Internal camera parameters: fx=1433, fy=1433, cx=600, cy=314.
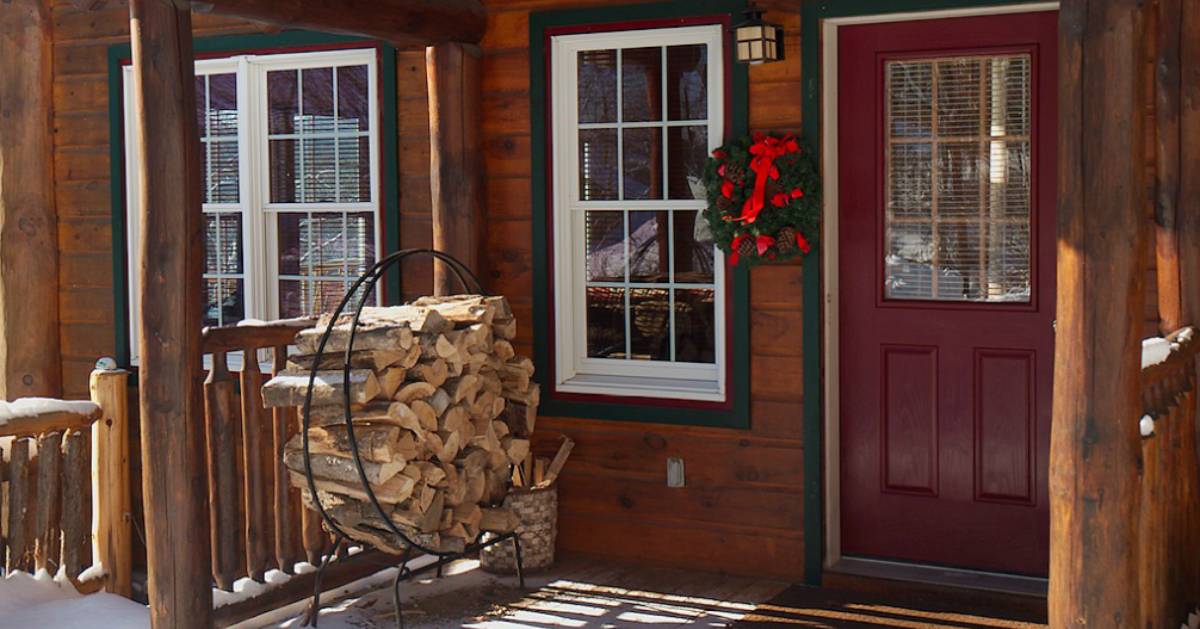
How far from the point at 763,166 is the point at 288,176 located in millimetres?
2633

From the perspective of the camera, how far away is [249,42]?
723 cm

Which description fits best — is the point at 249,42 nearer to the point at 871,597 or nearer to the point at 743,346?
the point at 743,346

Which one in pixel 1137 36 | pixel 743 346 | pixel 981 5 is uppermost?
pixel 981 5

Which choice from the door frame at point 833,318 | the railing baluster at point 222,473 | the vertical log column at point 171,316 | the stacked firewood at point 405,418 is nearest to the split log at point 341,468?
the stacked firewood at point 405,418

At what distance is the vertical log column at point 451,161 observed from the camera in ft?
21.3

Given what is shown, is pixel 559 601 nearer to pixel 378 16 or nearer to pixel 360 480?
pixel 360 480

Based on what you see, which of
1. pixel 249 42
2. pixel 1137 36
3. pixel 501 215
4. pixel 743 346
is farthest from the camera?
pixel 249 42

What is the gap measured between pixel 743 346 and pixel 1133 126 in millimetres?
2857

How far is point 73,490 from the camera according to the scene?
18.1 feet

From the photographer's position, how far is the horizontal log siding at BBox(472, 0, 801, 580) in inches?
240

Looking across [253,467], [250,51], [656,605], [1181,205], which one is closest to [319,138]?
[250,51]

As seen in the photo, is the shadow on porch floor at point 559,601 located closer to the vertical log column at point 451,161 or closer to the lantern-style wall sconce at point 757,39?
the vertical log column at point 451,161

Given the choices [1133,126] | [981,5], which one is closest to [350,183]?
[981,5]

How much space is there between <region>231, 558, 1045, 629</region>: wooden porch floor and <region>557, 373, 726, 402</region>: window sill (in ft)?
2.61
